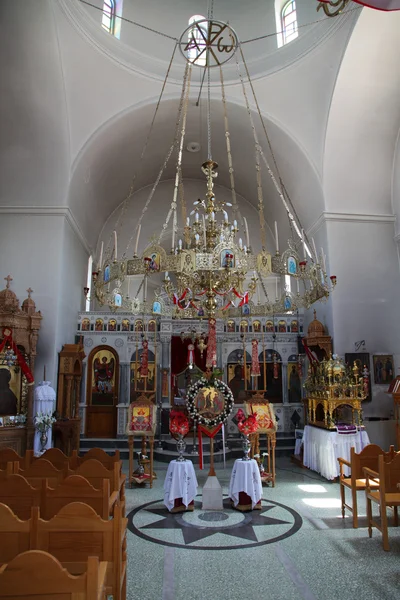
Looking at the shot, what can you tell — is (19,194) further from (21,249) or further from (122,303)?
(122,303)

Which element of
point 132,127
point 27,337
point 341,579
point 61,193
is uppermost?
point 132,127

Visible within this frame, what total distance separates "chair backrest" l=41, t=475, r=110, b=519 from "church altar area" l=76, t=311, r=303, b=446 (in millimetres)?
8716

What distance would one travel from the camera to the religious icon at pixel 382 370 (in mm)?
10742

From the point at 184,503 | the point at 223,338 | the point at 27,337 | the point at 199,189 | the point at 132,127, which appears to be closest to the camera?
the point at 184,503

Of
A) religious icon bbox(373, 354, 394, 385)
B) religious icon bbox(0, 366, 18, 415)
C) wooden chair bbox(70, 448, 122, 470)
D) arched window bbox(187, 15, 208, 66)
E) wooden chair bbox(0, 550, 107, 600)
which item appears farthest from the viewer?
religious icon bbox(373, 354, 394, 385)

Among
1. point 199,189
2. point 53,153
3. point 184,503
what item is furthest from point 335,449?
point 199,189

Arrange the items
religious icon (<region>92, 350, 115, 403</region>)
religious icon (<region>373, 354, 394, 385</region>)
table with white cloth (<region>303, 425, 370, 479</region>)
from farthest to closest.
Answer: religious icon (<region>92, 350, 115, 403</region>) → religious icon (<region>373, 354, 394, 385</region>) → table with white cloth (<region>303, 425, 370, 479</region>)

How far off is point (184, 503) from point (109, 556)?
3.83 metres

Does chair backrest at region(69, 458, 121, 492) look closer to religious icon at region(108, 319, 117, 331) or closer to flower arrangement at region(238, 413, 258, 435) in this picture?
flower arrangement at region(238, 413, 258, 435)

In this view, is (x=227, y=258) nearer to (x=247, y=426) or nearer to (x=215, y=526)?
(x=247, y=426)

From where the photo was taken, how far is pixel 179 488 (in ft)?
21.4

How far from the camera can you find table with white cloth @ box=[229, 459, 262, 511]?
21.5 ft

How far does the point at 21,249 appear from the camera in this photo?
11367 millimetres

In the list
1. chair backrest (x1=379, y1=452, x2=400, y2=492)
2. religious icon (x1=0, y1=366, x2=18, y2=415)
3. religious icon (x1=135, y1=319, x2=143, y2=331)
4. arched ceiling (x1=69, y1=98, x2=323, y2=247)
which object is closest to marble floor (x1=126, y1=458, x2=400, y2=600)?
chair backrest (x1=379, y1=452, x2=400, y2=492)
